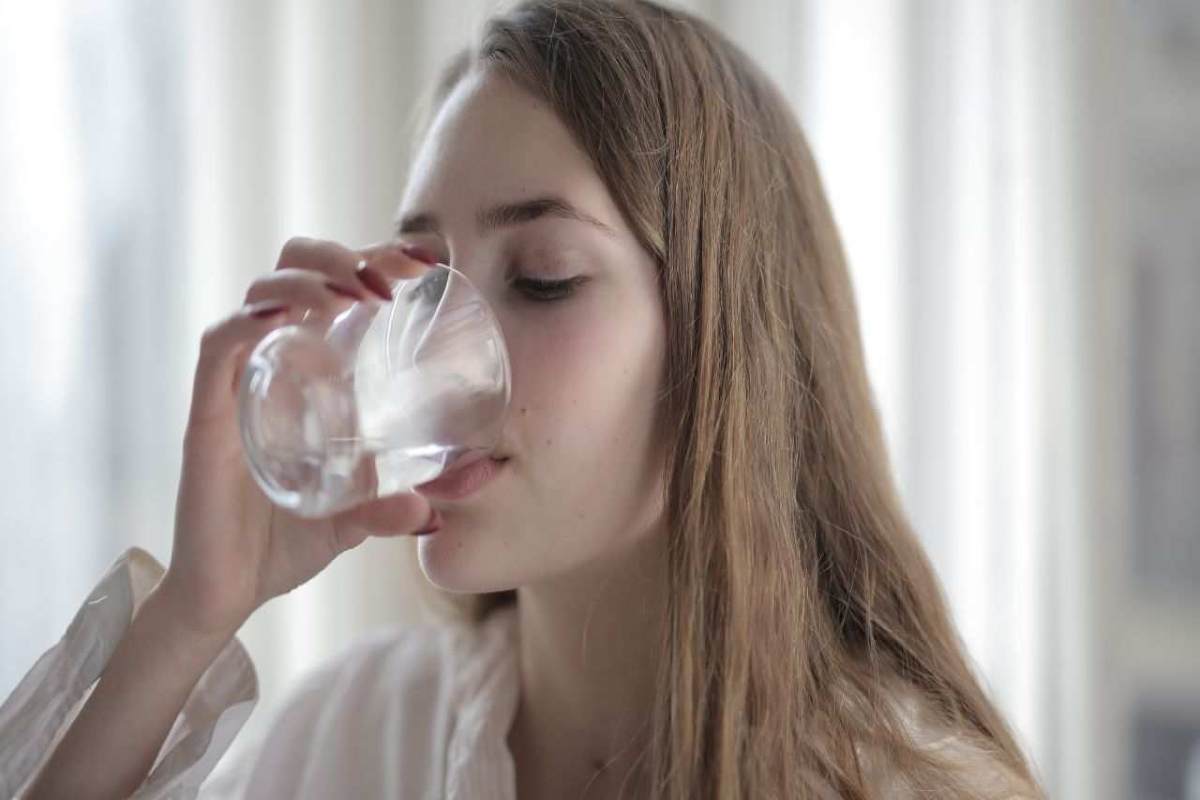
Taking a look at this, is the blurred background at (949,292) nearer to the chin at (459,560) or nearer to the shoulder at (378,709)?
the shoulder at (378,709)

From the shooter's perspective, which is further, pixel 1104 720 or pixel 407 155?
pixel 407 155

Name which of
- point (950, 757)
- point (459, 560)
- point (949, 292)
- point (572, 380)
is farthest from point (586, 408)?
point (949, 292)

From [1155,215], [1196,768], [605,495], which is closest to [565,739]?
[605,495]

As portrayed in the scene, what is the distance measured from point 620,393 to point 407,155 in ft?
2.48

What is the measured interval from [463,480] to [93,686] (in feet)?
1.09

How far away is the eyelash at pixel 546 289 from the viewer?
2.74 ft

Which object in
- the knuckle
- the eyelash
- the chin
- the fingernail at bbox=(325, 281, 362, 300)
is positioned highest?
the knuckle

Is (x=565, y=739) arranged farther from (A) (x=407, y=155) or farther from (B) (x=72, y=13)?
(B) (x=72, y=13)

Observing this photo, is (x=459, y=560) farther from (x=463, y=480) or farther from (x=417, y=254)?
(x=417, y=254)

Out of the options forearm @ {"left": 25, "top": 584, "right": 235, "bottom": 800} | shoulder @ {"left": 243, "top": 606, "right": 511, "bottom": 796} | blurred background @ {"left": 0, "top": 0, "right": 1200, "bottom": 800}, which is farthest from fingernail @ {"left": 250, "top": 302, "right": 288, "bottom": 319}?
blurred background @ {"left": 0, "top": 0, "right": 1200, "bottom": 800}

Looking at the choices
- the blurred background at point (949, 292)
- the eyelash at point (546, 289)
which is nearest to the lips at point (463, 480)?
the eyelash at point (546, 289)

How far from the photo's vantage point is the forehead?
2.75 feet

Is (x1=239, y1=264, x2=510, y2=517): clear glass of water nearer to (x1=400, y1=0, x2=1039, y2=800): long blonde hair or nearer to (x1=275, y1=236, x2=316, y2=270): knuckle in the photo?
(x1=275, y1=236, x2=316, y2=270): knuckle

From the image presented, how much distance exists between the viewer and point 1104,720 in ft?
4.31
